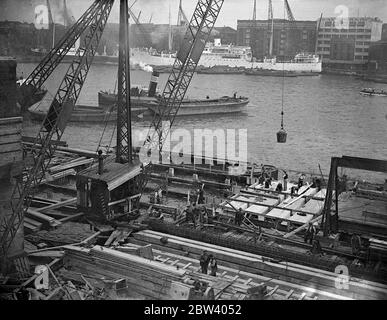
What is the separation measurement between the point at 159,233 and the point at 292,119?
22.0m

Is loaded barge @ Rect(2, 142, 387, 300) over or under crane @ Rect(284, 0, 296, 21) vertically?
under

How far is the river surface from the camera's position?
2341 centimetres

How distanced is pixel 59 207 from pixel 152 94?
2074 centimetres

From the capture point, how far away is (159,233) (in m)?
9.62

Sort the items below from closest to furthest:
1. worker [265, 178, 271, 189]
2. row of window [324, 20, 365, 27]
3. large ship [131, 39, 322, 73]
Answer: worker [265, 178, 271, 189] → row of window [324, 20, 365, 27] → large ship [131, 39, 322, 73]

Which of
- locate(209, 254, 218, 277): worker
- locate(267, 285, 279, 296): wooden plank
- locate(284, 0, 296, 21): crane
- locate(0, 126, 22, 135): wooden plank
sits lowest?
locate(267, 285, 279, 296): wooden plank

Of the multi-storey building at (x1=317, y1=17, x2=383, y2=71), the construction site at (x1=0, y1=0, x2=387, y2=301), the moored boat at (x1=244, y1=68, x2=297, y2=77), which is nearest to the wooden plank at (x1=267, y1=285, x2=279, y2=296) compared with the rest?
the construction site at (x1=0, y1=0, x2=387, y2=301)

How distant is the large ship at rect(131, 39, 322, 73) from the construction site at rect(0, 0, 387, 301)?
1683 cm

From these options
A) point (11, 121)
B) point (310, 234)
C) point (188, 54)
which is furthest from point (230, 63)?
point (11, 121)

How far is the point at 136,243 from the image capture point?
9.21 m

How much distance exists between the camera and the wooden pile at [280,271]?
23.9ft

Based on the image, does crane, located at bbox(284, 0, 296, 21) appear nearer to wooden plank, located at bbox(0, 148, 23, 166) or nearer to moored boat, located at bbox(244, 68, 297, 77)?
wooden plank, located at bbox(0, 148, 23, 166)
